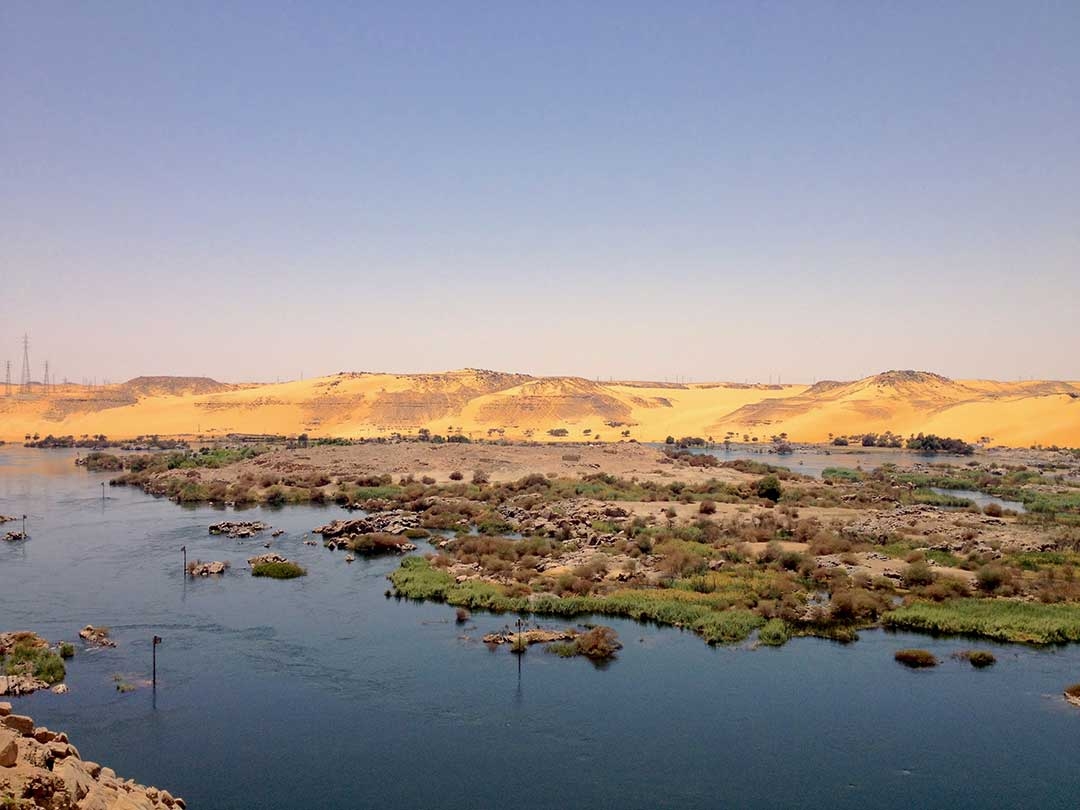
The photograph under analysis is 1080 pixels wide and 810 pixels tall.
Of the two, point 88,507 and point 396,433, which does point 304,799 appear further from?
point 396,433

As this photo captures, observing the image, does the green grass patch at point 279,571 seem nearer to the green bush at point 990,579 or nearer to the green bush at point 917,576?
the green bush at point 917,576

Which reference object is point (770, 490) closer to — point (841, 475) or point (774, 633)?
point (841, 475)

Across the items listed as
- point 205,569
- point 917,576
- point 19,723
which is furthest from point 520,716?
point 205,569

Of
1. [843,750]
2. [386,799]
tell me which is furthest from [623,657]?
[386,799]

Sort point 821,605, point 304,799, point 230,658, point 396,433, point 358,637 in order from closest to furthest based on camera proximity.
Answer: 1. point 304,799
2. point 230,658
3. point 358,637
4. point 821,605
5. point 396,433

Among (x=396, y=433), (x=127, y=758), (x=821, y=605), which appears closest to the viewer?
(x=127, y=758)
